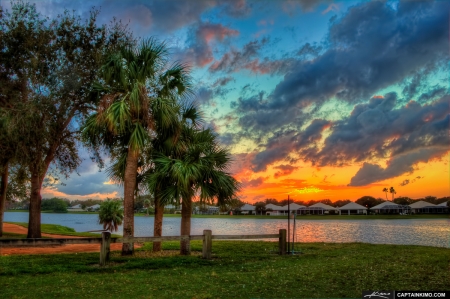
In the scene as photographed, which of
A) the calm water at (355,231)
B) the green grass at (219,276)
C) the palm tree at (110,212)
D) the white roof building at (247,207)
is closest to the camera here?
the green grass at (219,276)

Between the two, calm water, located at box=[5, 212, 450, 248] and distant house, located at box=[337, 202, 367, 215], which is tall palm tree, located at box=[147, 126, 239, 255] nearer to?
calm water, located at box=[5, 212, 450, 248]

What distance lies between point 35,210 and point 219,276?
16.6m

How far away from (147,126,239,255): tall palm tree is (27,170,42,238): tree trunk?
9620 millimetres

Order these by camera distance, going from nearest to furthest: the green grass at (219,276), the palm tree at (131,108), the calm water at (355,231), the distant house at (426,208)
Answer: the green grass at (219,276)
the palm tree at (131,108)
the calm water at (355,231)
the distant house at (426,208)

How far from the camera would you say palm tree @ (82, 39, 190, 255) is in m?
16.7

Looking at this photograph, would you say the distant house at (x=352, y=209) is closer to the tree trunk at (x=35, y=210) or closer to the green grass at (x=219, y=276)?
the tree trunk at (x=35, y=210)

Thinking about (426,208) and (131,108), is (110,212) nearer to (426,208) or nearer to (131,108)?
(131,108)

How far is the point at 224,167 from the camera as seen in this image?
18.7 m

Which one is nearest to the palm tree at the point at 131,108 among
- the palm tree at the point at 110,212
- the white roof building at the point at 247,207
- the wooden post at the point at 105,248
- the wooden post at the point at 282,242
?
the wooden post at the point at 105,248

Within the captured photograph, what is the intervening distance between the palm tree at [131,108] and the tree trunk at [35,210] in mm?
7974

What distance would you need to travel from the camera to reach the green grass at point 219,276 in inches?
367

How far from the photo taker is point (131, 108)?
55.3 ft

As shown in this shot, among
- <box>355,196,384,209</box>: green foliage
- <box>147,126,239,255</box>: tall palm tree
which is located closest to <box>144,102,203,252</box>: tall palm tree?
<box>147,126,239,255</box>: tall palm tree

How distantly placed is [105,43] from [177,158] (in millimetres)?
10981
